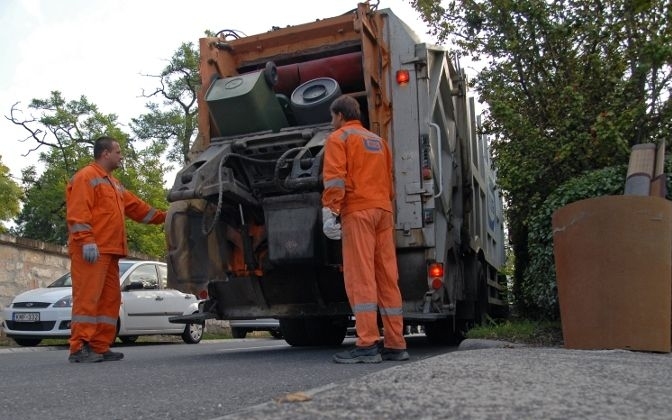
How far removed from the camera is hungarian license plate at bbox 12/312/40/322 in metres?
10.5

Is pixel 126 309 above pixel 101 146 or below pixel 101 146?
below

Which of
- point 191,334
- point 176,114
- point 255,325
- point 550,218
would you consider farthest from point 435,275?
point 176,114

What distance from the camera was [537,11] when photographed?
24.9 ft

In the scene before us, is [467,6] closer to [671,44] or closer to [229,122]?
[671,44]

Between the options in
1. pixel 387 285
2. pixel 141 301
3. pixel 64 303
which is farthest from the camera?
pixel 141 301

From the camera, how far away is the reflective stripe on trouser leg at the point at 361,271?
496cm

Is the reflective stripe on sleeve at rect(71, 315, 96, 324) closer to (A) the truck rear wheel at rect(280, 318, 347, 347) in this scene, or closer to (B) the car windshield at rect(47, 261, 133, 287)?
(A) the truck rear wheel at rect(280, 318, 347, 347)

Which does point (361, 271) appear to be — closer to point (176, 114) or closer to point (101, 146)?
point (101, 146)

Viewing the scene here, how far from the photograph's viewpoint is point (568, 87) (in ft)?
23.6

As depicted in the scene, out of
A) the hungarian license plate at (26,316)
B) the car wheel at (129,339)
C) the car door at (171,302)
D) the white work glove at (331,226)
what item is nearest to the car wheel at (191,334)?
the car door at (171,302)

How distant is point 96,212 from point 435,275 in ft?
9.22

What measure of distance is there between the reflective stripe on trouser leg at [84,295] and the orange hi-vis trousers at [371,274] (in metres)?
2.12

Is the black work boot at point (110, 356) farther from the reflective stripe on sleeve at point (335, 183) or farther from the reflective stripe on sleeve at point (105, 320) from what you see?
the reflective stripe on sleeve at point (335, 183)

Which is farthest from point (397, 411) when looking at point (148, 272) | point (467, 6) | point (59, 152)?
point (59, 152)
